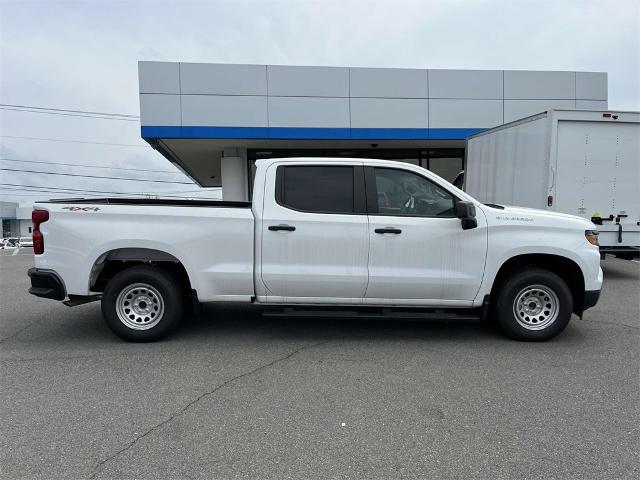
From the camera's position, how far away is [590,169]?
797 centimetres

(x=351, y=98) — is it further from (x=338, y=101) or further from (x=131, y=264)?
(x=131, y=264)

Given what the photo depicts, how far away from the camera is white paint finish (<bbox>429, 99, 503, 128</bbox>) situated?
13750 mm

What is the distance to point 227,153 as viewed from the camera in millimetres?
15969

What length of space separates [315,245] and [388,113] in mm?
10296

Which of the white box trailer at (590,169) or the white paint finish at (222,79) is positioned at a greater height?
the white paint finish at (222,79)

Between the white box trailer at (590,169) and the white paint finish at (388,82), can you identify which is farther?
the white paint finish at (388,82)

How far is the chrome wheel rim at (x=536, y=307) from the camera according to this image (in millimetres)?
4719

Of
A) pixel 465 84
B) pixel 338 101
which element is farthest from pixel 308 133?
pixel 465 84

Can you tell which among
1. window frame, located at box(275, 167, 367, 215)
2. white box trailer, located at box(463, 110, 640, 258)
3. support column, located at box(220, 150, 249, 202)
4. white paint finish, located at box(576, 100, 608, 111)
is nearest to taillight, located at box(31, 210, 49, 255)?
window frame, located at box(275, 167, 367, 215)

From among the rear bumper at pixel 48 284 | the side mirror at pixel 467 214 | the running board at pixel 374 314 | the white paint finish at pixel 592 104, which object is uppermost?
the white paint finish at pixel 592 104

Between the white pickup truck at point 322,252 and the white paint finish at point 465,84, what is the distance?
10.1 meters

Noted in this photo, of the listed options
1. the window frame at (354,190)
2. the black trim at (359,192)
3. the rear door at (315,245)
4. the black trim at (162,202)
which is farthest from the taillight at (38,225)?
the black trim at (359,192)

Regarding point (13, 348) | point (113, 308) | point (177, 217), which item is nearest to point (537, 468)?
point (177, 217)

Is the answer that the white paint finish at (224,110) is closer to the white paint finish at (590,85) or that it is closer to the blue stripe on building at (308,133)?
the blue stripe on building at (308,133)
